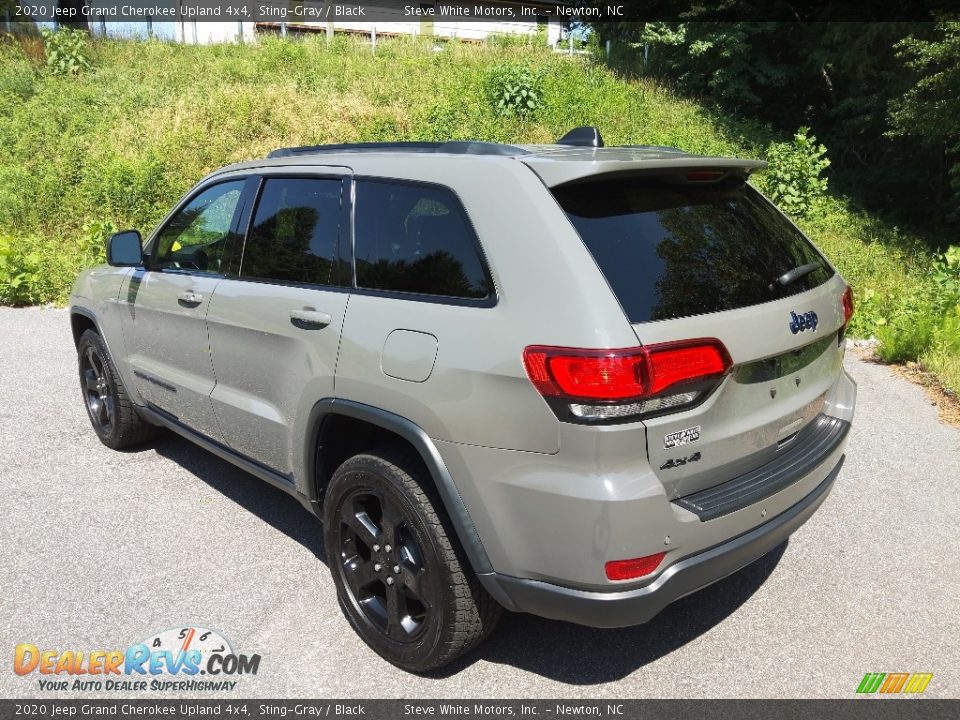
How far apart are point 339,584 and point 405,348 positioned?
108 cm

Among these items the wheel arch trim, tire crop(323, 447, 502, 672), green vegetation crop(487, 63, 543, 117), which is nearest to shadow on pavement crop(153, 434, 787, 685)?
tire crop(323, 447, 502, 672)

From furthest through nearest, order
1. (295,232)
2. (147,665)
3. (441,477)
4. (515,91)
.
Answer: (515,91) → (295,232) → (147,665) → (441,477)

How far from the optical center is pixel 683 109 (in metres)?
17.6

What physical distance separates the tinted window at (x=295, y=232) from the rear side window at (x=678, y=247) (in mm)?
1068

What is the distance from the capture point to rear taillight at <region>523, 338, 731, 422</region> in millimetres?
2160

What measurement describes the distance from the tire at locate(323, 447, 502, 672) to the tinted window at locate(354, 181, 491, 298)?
62 cm

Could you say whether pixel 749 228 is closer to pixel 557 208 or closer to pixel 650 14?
pixel 557 208

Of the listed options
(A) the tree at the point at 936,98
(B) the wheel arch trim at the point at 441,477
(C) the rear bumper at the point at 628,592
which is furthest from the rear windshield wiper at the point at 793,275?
(A) the tree at the point at 936,98

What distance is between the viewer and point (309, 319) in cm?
297

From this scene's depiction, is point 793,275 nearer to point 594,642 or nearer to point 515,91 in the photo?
point 594,642

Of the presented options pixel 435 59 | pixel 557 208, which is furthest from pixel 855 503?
pixel 435 59

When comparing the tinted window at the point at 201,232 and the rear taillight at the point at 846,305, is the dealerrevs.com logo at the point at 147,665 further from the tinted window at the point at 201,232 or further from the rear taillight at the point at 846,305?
the rear taillight at the point at 846,305

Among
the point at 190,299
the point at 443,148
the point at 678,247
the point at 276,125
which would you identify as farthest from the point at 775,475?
the point at 276,125

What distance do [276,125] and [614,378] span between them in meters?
14.6
